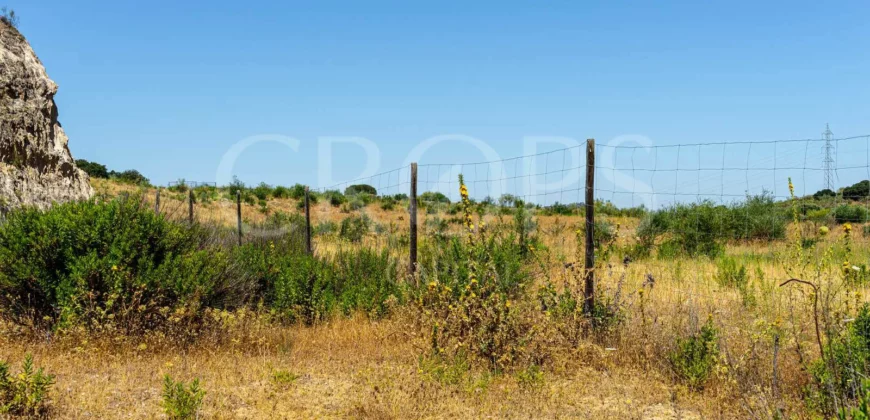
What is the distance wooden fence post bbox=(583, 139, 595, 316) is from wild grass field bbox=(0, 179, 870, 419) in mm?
107

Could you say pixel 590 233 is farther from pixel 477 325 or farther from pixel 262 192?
pixel 262 192

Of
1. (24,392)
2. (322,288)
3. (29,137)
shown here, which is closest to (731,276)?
(322,288)

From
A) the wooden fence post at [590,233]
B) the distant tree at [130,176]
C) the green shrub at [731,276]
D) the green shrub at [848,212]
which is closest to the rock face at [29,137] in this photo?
the wooden fence post at [590,233]

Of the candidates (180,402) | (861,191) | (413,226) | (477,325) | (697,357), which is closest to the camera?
(180,402)

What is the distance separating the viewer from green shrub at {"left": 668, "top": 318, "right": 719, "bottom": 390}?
5.91 metres

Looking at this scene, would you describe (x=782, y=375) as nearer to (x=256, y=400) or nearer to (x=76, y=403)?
(x=256, y=400)

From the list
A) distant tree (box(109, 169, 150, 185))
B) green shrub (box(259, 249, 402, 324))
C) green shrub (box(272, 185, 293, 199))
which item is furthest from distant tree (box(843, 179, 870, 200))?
distant tree (box(109, 169, 150, 185))

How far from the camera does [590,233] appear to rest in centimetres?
739

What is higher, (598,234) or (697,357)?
(598,234)

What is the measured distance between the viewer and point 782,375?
19.4 feet

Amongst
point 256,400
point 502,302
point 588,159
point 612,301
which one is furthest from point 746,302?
point 256,400

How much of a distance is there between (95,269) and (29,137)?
20.6 ft

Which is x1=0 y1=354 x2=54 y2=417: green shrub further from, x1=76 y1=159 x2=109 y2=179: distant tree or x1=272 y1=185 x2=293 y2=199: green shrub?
x1=76 y1=159 x2=109 y2=179: distant tree

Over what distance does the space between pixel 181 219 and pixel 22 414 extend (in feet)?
13.8
